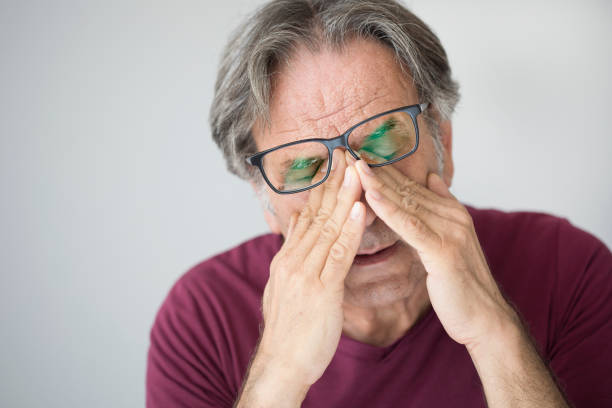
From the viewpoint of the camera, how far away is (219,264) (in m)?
1.83

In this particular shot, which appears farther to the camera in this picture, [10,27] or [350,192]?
[10,27]

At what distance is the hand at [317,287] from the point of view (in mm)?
1310

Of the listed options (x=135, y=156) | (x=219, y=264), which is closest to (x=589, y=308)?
(x=219, y=264)

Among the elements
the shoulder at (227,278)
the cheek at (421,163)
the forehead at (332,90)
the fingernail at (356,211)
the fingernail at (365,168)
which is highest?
the forehead at (332,90)

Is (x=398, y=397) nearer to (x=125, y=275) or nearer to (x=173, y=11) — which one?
(x=125, y=275)

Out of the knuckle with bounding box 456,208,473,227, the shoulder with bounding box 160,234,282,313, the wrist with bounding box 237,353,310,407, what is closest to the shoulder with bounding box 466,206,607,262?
the knuckle with bounding box 456,208,473,227

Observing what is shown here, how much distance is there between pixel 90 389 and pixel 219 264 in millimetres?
1297

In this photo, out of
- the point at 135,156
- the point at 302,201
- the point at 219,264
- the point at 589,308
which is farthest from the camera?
the point at 135,156

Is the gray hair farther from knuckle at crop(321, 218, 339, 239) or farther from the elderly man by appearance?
knuckle at crop(321, 218, 339, 239)

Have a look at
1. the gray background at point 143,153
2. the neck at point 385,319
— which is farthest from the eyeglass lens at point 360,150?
the gray background at point 143,153

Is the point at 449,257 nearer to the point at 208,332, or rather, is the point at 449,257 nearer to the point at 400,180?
the point at 400,180

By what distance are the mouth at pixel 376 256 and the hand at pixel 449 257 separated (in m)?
0.14

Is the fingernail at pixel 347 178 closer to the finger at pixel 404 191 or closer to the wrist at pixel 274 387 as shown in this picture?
the finger at pixel 404 191

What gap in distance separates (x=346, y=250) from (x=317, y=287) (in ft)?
0.37
